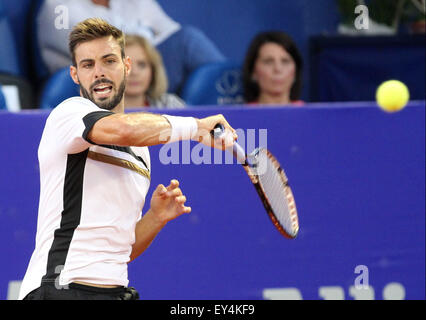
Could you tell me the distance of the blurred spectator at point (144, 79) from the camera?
516 centimetres

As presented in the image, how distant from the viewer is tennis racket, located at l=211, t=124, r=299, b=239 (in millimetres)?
3059

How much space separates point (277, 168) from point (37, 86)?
332cm

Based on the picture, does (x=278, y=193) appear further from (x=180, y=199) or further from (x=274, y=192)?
(x=180, y=199)

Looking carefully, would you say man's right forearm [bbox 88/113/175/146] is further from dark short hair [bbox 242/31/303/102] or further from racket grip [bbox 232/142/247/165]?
dark short hair [bbox 242/31/303/102]

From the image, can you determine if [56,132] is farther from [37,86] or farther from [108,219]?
[37,86]

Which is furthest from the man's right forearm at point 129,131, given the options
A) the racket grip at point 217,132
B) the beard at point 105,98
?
the beard at point 105,98

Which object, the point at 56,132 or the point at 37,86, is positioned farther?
the point at 37,86

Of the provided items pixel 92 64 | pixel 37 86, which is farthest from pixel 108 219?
pixel 37 86

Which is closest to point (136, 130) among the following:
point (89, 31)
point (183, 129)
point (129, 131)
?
point (129, 131)

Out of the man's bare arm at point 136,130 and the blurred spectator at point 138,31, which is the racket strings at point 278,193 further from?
the blurred spectator at point 138,31

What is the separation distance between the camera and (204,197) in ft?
13.9

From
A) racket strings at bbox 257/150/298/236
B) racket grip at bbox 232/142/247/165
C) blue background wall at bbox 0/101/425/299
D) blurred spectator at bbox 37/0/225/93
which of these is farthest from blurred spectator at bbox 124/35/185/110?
racket grip at bbox 232/142/247/165

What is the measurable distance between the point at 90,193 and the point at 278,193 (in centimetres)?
80

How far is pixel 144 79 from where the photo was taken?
5.19 m
